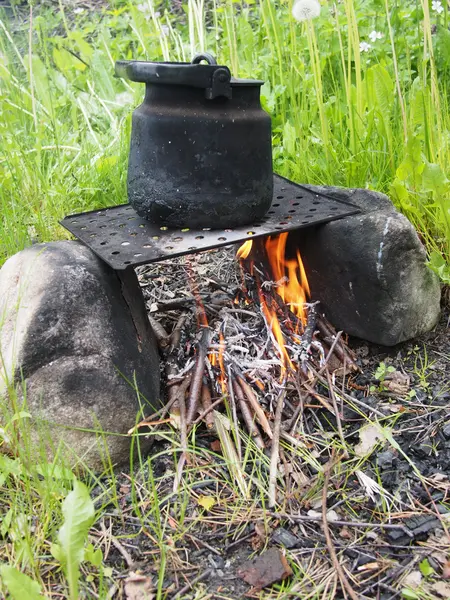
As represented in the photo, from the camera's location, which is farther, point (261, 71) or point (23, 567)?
point (261, 71)

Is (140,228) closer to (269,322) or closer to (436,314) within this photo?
(269,322)

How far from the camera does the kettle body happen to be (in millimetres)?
1757

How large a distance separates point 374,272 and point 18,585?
4.60 feet

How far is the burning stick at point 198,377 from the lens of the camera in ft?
5.92

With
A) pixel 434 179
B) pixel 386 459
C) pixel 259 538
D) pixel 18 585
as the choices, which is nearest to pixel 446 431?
pixel 386 459

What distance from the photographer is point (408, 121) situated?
8.52 ft

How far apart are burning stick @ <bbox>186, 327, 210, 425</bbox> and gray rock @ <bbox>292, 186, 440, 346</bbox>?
51cm

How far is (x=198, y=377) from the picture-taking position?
6.22 feet

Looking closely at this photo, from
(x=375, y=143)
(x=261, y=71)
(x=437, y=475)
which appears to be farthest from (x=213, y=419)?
(x=261, y=71)

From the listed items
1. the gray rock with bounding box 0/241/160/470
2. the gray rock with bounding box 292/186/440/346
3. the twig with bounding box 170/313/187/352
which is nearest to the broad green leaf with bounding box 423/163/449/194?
the gray rock with bounding box 292/186/440/346

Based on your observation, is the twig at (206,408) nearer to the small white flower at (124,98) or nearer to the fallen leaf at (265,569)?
the fallen leaf at (265,569)

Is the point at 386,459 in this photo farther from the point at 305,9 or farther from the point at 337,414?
the point at 305,9

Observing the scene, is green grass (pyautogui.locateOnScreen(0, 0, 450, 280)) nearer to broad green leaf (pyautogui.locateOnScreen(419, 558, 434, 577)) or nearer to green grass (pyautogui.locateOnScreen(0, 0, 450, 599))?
green grass (pyautogui.locateOnScreen(0, 0, 450, 599))

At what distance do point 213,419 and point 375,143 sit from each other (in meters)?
1.53
